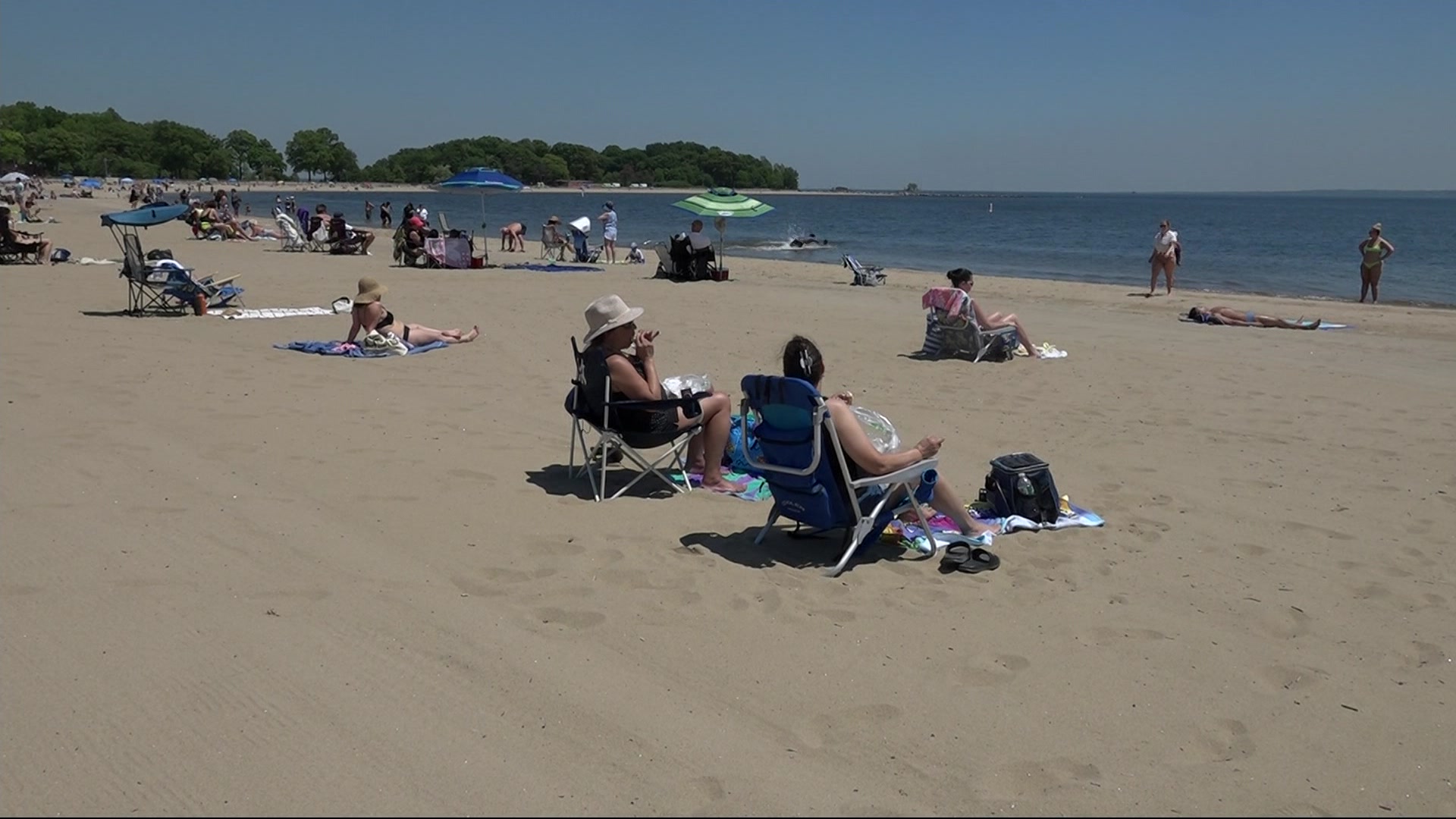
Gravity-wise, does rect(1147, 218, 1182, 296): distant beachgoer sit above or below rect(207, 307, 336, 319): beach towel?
above

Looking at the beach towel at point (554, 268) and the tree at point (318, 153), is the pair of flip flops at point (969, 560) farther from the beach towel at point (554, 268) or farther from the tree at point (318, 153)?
the tree at point (318, 153)

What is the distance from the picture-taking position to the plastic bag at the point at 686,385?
580 cm

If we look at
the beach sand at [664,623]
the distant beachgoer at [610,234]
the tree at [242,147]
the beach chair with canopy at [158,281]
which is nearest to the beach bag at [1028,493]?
the beach sand at [664,623]

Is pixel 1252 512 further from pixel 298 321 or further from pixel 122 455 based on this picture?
pixel 298 321

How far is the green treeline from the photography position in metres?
97.0

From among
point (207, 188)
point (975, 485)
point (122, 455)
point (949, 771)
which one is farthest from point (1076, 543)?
point (207, 188)

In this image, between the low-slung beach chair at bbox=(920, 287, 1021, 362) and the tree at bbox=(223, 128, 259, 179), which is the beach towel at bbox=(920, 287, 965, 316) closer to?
the low-slung beach chair at bbox=(920, 287, 1021, 362)

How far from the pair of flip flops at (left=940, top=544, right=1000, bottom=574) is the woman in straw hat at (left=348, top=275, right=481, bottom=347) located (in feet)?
19.9

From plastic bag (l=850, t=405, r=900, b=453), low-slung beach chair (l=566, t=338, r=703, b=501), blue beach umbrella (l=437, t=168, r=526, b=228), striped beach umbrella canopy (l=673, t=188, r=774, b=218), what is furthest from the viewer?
blue beach umbrella (l=437, t=168, r=526, b=228)

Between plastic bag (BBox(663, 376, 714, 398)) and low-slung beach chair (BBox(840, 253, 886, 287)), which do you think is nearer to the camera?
plastic bag (BBox(663, 376, 714, 398))

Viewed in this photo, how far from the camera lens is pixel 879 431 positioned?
4895 millimetres

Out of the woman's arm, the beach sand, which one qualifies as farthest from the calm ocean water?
the woman's arm

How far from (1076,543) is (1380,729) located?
5.24 feet

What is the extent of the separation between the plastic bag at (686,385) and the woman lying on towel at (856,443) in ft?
4.51
